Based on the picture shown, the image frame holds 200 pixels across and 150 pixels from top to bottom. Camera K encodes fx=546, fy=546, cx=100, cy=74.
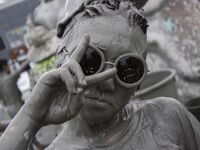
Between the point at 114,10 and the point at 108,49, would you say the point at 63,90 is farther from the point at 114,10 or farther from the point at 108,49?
the point at 114,10

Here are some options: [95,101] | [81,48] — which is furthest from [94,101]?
[81,48]

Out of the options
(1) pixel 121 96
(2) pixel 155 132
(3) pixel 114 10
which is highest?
(3) pixel 114 10

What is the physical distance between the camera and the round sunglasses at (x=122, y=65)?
78.3 inches

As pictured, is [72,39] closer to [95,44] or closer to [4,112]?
[95,44]

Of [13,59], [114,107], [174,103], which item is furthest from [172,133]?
[13,59]

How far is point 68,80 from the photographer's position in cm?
180

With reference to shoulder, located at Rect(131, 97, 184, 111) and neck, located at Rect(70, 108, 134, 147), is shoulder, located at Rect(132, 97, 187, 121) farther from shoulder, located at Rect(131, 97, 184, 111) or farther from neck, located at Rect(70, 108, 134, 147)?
neck, located at Rect(70, 108, 134, 147)

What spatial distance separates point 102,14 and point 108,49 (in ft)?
0.52

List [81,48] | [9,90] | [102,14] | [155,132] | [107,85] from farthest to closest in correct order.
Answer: [9,90] < [155,132] < [102,14] < [107,85] < [81,48]

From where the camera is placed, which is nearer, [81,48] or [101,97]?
[81,48]

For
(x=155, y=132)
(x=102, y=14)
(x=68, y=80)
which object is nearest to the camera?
(x=68, y=80)

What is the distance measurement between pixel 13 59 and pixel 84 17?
43.7ft

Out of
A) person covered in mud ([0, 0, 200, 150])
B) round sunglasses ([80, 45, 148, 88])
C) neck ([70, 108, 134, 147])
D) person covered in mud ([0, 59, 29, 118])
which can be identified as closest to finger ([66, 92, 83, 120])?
person covered in mud ([0, 0, 200, 150])

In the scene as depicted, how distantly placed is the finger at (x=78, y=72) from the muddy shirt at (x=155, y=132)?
1.62 feet
